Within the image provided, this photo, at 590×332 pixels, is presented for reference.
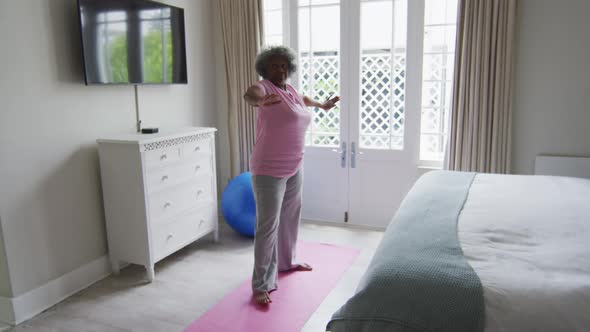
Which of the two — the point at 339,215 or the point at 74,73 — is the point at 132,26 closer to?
the point at 74,73

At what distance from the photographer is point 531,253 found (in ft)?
4.83

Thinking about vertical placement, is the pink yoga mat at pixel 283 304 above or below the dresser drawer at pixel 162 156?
below

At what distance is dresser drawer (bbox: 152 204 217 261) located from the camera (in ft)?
9.52

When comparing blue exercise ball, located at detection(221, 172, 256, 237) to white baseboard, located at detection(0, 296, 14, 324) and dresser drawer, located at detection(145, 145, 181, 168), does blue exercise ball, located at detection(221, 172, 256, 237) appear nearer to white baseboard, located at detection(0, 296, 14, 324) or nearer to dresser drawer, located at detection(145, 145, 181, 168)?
dresser drawer, located at detection(145, 145, 181, 168)

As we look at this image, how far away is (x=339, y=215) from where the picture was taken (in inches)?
155

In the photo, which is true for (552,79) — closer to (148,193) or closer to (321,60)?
(321,60)

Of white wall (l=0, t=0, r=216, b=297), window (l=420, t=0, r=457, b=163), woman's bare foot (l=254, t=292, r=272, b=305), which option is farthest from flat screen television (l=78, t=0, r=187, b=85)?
window (l=420, t=0, r=457, b=163)

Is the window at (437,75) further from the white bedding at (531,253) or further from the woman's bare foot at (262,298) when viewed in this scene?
the woman's bare foot at (262,298)

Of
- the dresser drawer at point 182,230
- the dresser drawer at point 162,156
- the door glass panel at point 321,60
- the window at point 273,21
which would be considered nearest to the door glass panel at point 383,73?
the door glass panel at point 321,60

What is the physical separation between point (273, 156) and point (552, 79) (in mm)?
2098

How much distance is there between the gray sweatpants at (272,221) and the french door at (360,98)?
1.17 metres

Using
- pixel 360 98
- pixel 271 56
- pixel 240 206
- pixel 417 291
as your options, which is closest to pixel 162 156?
pixel 240 206

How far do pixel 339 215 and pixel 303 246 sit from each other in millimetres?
672

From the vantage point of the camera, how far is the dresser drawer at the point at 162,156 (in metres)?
2.78
